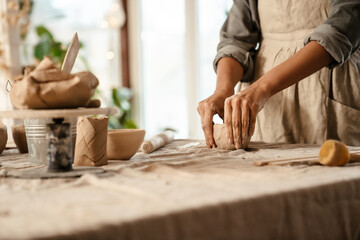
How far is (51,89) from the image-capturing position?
864 mm

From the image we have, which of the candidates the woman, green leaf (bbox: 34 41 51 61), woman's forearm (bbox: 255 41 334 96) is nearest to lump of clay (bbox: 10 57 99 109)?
the woman

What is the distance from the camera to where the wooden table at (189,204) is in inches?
22.2

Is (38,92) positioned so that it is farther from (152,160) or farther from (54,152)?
(152,160)

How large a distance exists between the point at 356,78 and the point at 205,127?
62cm

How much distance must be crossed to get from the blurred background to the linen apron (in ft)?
9.52

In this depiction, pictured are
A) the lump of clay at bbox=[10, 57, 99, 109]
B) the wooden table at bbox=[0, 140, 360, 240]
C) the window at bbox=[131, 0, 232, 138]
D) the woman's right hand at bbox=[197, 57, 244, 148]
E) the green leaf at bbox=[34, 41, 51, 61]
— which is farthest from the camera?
the green leaf at bbox=[34, 41, 51, 61]

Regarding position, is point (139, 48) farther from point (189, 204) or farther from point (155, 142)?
point (189, 204)

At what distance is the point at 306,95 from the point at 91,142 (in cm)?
87

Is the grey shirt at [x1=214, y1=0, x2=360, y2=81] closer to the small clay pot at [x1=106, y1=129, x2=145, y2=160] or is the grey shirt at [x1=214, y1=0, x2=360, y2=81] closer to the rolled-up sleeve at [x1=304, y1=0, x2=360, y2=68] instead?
the rolled-up sleeve at [x1=304, y1=0, x2=360, y2=68]

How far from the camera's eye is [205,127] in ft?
4.46

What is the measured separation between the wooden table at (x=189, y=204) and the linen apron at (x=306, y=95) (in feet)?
2.11

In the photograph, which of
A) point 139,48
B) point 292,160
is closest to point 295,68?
point 292,160

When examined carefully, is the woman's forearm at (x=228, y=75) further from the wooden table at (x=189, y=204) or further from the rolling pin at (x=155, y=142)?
the wooden table at (x=189, y=204)

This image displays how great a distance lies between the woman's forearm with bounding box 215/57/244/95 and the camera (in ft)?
5.11
